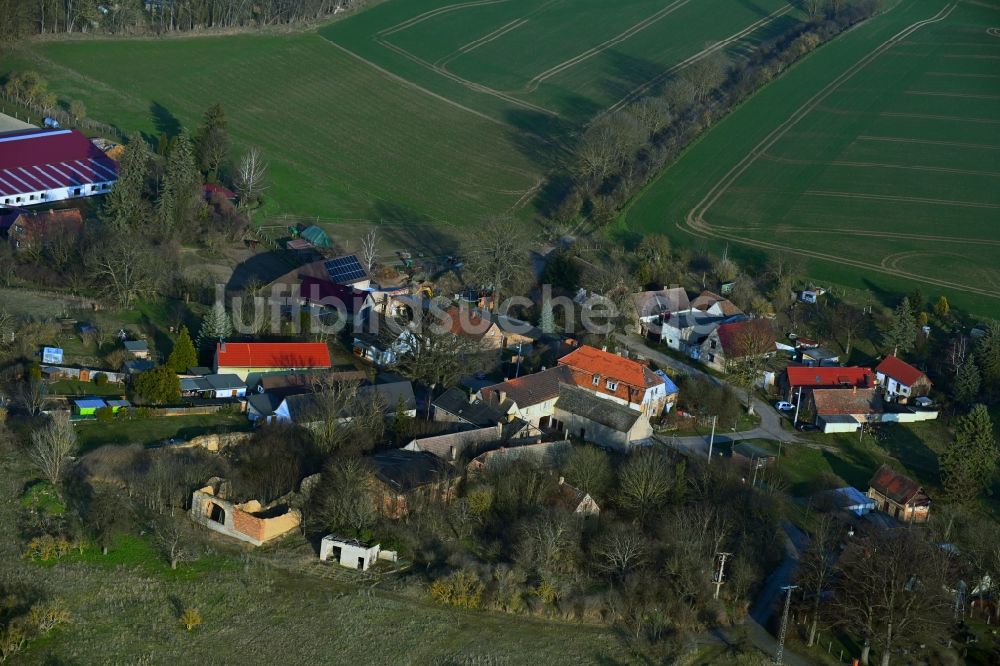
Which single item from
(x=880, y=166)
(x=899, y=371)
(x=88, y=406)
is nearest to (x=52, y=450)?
(x=88, y=406)

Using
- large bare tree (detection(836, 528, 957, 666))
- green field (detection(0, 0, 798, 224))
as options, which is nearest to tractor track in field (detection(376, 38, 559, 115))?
green field (detection(0, 0, 798, 224))

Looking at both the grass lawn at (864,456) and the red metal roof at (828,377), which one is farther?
the red metal roof at (828,377)

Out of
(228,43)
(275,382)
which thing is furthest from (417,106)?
(275,382)

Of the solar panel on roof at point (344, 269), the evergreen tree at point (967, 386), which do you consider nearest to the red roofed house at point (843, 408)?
the evergreen tree at point (967, 386)

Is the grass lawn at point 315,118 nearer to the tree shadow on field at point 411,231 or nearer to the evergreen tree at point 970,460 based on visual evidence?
the tree shadow on field at point 411,231

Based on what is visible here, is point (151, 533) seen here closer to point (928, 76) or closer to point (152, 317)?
point (152, 317)

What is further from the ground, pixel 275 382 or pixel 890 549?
pixel 890 549
